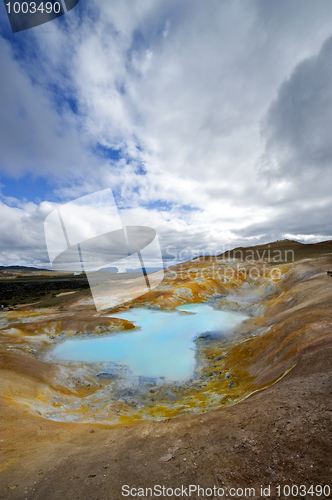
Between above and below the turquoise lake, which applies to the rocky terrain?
above

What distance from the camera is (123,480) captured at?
4340 mm

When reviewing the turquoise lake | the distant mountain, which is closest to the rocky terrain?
the turquoise lake

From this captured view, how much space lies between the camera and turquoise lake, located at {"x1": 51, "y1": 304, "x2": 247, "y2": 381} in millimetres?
17750

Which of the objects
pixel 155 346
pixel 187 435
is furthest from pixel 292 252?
pixel 187 435

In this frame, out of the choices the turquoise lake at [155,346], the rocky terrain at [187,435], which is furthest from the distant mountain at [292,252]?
the rocky terrain at [187,435]

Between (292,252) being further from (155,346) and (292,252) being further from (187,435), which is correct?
(187,435)

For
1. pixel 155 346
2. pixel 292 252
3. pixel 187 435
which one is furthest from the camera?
pixel 292 252

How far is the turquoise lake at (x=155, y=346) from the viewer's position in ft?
58.2

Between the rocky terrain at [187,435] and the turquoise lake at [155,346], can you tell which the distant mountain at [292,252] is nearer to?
the turquoise lake at [155,346]

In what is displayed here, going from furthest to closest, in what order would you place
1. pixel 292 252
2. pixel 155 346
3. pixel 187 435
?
pixel 292 252, pixel 155 346, pixel 187 435

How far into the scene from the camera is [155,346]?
22781 millimetres

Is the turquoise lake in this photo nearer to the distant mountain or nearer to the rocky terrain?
the rocky terrain

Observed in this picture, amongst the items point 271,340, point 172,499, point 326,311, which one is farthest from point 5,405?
point 326,311

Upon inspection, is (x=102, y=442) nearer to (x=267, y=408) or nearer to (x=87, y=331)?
(x=267, y=408)
